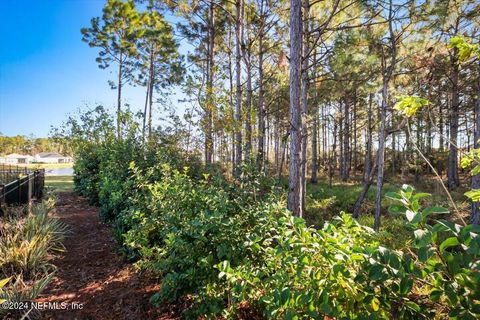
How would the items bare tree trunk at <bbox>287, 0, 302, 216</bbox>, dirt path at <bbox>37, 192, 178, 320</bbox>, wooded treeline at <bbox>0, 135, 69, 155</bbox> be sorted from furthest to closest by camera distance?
1. wooded treeline at <bbox>0, 135, 69, 155</bbox>
2. bare tree trunk at <bbox>287, 0, 302, 216</bbox>
3. dirt path at <bbox>37, 192, 178, 320</bbox>

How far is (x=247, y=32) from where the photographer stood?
772cm

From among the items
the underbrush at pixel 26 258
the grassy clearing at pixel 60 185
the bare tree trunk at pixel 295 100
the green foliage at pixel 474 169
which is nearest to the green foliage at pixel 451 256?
the green foliage at pixel 474 169

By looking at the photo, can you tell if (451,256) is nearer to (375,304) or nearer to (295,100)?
(375,304)

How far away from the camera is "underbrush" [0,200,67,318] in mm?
Answer: 2527

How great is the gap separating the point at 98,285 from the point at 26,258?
0.90 meters

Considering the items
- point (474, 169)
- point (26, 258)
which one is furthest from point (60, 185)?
point (474, 169)

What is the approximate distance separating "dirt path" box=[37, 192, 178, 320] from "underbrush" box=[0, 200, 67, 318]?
0.16 meters

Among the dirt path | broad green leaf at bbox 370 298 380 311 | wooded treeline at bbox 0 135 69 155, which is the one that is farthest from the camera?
wooded treeline at bbox 0 135 69 155

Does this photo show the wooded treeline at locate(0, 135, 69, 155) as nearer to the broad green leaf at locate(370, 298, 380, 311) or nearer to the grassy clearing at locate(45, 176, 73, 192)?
the grassy clearing at locate(45, 176, 73, 192)

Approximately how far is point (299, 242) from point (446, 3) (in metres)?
6.11

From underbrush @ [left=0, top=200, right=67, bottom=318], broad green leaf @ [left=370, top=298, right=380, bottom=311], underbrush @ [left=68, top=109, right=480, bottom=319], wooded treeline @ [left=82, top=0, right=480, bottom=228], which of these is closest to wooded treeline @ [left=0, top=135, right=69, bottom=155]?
wooded treeline @ [left=82, top=0, right=480, bottom=228]

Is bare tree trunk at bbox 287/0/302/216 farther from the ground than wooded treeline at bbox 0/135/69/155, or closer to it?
closer to it

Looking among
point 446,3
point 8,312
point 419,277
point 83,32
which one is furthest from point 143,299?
point 83,32

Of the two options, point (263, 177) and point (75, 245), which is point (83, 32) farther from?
point (263, 177)
